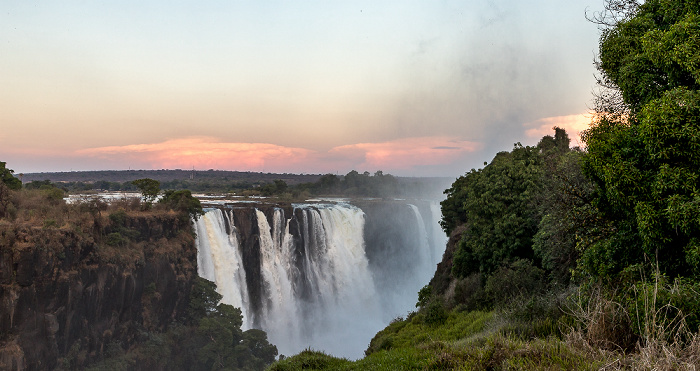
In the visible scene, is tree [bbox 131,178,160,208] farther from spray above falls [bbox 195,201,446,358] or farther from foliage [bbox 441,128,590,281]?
foliage [bbox 441,128,590,281]

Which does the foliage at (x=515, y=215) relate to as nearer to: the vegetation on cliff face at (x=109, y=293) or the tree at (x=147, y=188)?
the vegetation on cliff face at (x=109, y=293)

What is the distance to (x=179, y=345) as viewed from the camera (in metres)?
29.2

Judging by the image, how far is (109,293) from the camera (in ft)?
90.3

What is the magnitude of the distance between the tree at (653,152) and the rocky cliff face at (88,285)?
2571 centimetres

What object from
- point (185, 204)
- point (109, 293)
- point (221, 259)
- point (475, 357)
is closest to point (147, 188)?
point (185, 204)

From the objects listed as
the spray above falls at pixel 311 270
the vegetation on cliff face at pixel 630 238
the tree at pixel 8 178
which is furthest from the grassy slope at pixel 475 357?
the tree at pixel 8 178

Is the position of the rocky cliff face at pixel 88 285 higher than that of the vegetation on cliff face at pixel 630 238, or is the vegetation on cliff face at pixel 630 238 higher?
the vegetation on cliff face at pixel 630 238

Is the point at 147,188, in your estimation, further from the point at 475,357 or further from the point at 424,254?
the point at 475,357

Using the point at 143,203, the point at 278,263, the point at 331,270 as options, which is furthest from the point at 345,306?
the point at 143,203

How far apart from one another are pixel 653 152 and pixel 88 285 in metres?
28.6

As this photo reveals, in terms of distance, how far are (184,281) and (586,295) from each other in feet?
92.8

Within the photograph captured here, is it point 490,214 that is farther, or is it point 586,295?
point 490,214

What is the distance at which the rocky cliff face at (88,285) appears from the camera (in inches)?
891

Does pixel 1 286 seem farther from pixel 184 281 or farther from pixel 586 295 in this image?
pixel 586 295
